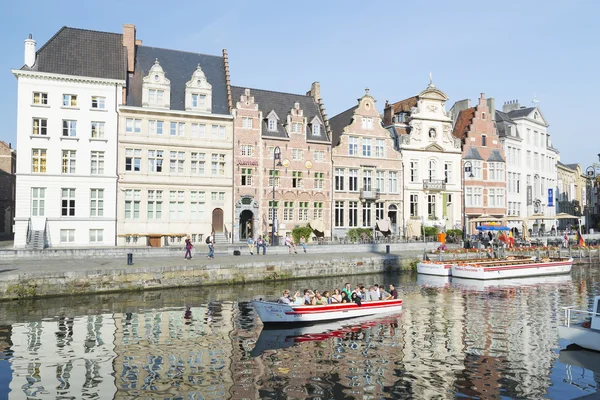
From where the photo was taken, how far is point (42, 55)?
38.9 metres

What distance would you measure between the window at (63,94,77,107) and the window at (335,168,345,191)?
→ 22963 millimetres

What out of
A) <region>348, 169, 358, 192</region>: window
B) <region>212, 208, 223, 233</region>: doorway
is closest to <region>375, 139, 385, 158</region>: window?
<region>348, 169, 358, 192</region>: window

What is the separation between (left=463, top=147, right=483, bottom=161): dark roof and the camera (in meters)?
54.0

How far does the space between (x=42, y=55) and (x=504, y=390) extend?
39654mm

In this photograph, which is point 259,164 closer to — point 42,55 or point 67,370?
point 42,55

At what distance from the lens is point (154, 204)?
134 ft

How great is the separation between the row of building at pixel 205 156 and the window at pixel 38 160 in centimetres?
10

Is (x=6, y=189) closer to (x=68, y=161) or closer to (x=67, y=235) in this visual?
(x=68, y=161)

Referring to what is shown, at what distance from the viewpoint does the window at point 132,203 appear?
131ft

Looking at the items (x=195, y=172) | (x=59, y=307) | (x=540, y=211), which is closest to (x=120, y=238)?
(x=195, y=172)

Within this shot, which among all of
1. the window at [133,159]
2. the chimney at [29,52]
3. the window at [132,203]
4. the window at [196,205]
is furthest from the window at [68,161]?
the window at [196,205]

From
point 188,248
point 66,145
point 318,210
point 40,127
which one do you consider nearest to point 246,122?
point 318,210

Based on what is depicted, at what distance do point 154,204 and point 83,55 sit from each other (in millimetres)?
13158

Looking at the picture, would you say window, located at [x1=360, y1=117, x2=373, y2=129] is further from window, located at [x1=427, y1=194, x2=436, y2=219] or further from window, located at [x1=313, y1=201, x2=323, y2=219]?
window, located at [x1=427, y1=194, x2=436, y2=219]
